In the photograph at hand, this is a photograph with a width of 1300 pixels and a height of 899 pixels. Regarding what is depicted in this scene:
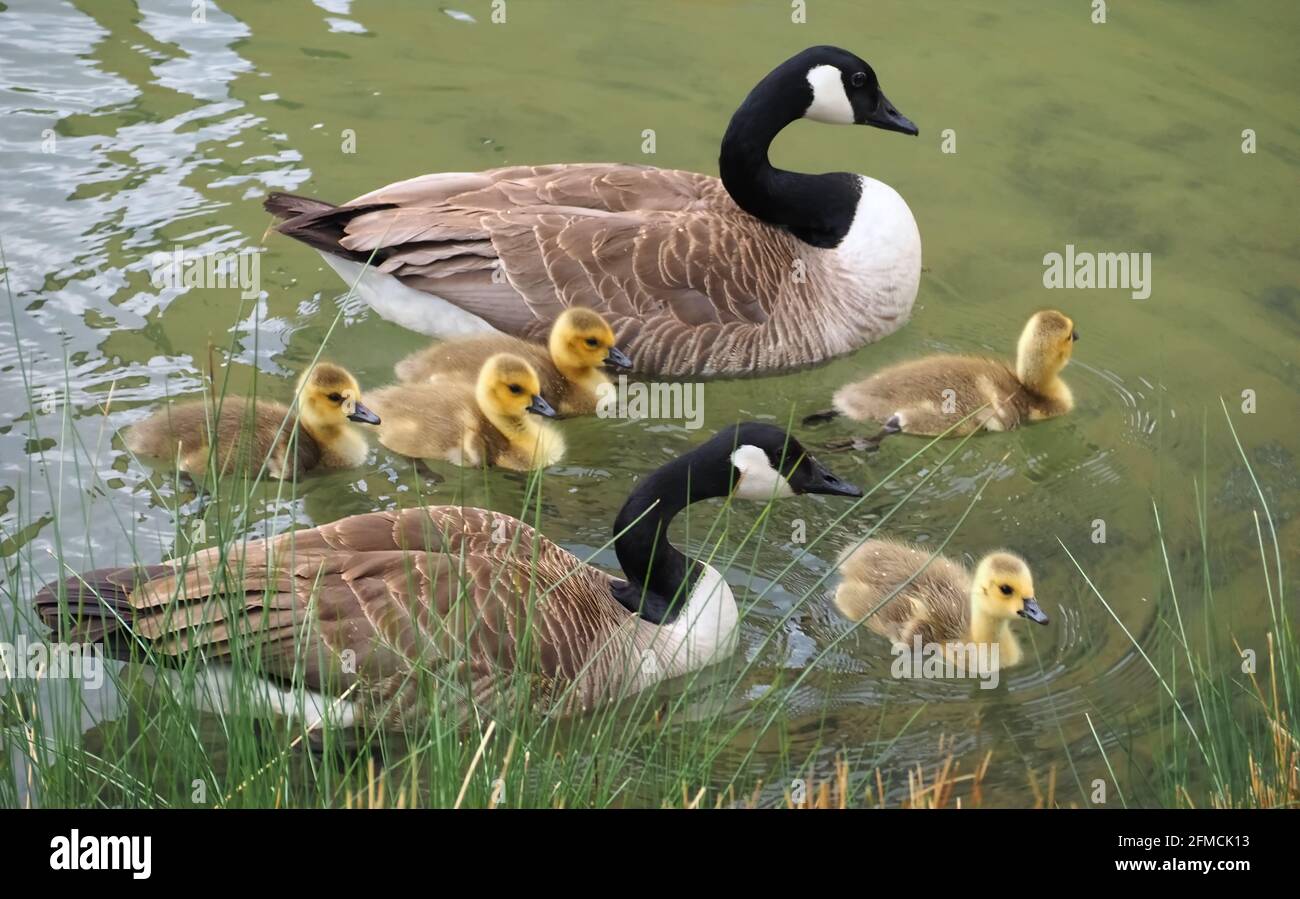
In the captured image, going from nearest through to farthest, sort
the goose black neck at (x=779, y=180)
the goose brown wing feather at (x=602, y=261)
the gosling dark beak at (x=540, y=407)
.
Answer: the gosling dark beak at (x=540, y=407) < the goose brown wing feather at (x=602, y=261) < the goose black neck at (x=779, y=180)

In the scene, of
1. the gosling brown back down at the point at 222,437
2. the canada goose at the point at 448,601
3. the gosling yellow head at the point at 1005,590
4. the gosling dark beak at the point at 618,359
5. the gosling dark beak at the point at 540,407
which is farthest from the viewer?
the gosling dark beak at the point at 618,359

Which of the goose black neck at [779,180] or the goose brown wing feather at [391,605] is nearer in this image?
the goose brown wing feather at [391,605]

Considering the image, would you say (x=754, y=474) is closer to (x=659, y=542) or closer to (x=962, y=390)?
(x=659, y=542)

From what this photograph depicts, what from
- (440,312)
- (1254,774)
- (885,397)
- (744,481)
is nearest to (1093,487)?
(885,397)

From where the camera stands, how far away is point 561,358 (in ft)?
22.2

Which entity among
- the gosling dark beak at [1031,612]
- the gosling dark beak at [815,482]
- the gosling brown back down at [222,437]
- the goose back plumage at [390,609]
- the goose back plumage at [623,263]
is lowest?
the gosling dark beak at [1031,612]

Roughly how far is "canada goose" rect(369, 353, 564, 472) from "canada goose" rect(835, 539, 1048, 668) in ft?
4.66

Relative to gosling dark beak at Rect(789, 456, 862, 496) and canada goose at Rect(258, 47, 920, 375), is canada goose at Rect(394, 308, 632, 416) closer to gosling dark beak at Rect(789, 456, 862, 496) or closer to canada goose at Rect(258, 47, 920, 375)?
canada goose at Rect(258, 47, 920, 375)

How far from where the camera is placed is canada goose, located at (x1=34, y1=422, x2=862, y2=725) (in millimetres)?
4398

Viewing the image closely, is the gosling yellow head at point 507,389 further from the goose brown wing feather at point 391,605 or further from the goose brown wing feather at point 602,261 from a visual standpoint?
the goose brown wing feather at point 391,605

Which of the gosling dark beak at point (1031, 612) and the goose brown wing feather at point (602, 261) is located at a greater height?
the goose brown wing feather at point (602, 261)

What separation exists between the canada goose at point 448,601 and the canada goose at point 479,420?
3.09ft

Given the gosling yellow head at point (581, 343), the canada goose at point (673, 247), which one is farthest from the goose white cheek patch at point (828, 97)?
the gosling yellow head at point (581, 343)

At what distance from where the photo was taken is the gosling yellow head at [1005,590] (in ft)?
17.3
